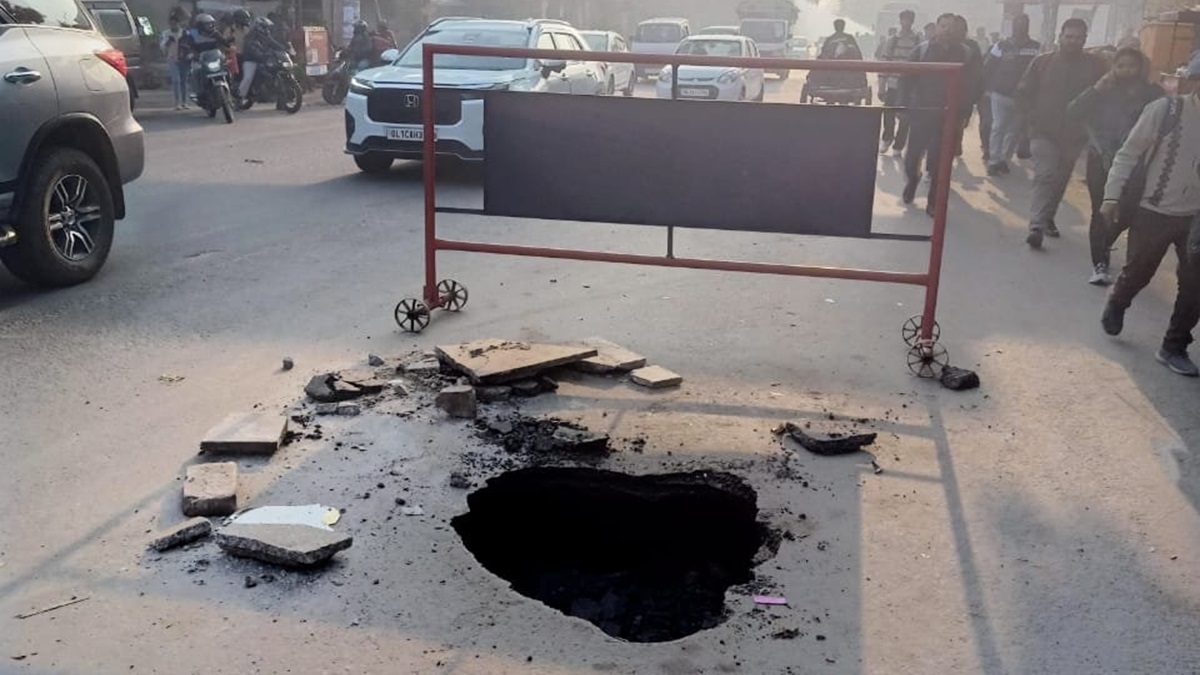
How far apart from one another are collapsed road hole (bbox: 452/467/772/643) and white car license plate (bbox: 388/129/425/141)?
7972 millimetres

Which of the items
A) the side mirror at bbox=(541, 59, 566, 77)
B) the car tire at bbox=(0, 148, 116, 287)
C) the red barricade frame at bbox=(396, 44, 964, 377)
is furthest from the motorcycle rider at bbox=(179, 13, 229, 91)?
the red barricade frame at bbox=(396, 44, 964, 377)

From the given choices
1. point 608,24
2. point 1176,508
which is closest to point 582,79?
point 1176,508

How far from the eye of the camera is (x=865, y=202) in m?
6.14

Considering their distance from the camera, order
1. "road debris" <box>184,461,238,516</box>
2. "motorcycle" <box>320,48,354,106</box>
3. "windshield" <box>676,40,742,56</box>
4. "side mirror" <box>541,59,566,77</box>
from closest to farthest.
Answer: "road debris" <box>184,461,238,516</box> → "side mirror" <box>541,59,566,77</box> → "motorcycle" <box>320,48,354,106</box> → "windshield" <box>676,40,742,56</box>

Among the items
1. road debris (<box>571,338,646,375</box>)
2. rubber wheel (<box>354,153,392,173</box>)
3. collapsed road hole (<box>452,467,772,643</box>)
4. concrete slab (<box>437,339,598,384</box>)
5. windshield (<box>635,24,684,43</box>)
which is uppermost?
windshield (<box>635,24,684,43</box>)

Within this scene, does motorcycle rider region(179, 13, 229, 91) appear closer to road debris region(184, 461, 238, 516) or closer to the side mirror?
the side mirror

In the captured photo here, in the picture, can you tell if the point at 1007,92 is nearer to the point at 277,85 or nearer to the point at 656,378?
the point at 656,378

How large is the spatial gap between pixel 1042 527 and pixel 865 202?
2.26 metres

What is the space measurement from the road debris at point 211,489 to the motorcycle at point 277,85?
1763cm

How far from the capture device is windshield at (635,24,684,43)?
38.6m

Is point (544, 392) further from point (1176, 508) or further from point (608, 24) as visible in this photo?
point (608, 24)

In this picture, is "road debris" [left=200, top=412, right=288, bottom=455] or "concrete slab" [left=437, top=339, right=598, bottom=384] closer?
"road debris" [left=200, top=412, right=288, bottom=455]

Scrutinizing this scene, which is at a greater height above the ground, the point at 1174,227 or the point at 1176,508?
the point at 1174,227

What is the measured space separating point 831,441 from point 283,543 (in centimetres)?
246
